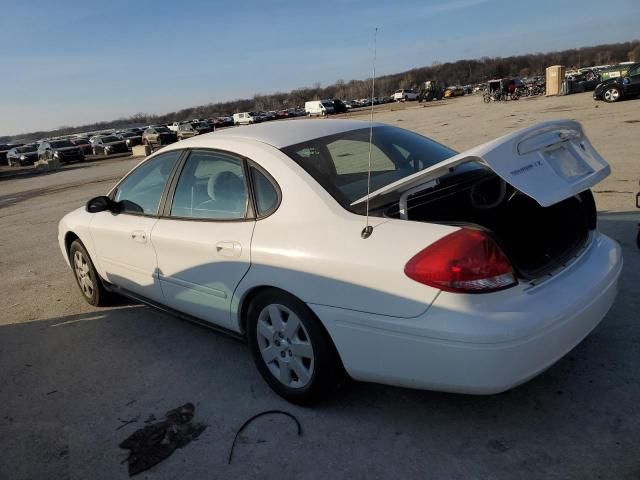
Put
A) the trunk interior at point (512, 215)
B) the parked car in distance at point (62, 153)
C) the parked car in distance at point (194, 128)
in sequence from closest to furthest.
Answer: the trunk interior at point (512, 215) < the parked car in distance at point (62, 153) < the parked car in distance at point (194, 128)

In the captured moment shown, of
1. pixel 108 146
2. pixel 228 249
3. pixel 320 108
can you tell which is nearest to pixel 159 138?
pixel 108 146

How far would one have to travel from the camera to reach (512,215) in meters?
2.93

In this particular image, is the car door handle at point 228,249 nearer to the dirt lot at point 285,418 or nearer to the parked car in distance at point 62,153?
the dirt lot at point 285,418

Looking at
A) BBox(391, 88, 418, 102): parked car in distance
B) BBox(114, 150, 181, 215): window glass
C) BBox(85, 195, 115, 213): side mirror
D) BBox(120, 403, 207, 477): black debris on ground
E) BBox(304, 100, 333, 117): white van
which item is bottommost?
BBox(120, 403, 207, 477): black debris on ground

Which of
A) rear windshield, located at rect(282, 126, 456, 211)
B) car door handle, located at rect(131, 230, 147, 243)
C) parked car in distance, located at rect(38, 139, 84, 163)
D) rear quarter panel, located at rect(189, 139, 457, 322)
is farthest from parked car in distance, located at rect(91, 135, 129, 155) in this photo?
rear quarter panel, located at rect(189, 139, 457, 322)

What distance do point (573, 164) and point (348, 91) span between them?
468 ft

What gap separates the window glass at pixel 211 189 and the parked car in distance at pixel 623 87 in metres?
26.0

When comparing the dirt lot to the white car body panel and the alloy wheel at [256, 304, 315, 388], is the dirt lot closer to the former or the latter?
the alloy wheel at [256, 304, 315, 388]

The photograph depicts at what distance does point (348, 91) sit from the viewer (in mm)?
139625

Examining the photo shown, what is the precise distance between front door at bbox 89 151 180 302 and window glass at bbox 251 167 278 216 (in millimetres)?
989

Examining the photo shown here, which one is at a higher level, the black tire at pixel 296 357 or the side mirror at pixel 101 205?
the side mirror at pixel 101 205

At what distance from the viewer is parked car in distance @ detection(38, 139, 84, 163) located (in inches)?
1479

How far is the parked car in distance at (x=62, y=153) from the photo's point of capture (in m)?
37.6

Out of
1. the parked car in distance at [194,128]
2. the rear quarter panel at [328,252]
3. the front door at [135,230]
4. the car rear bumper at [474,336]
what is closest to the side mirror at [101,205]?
the front door at [135,230]
